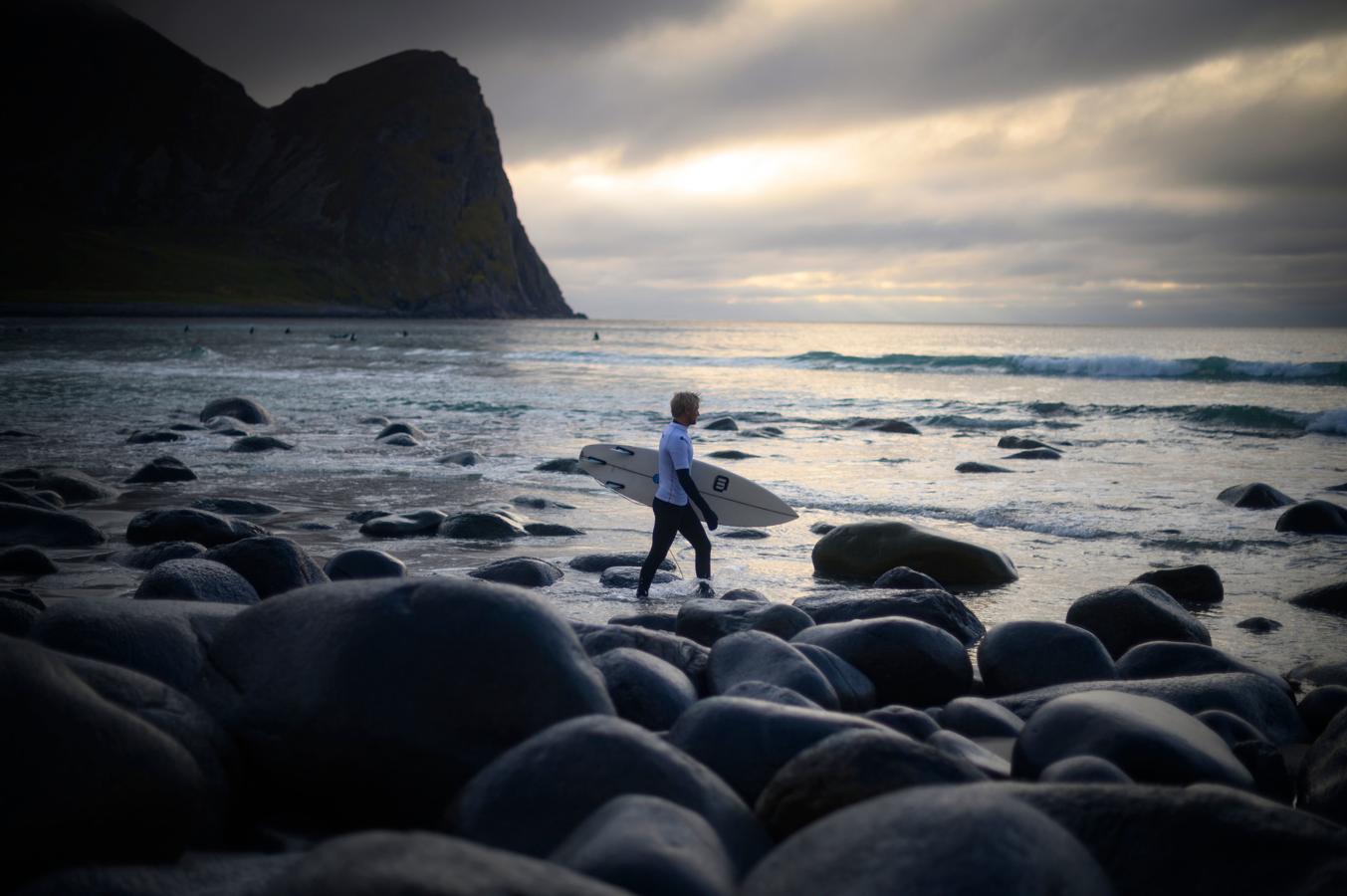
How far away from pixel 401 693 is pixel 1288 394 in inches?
1285

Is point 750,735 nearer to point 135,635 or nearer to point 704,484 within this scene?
point 135,635

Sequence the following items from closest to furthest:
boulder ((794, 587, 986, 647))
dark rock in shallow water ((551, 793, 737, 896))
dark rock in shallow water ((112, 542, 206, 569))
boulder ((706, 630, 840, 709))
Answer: dark rock in shallow water ((551, 793, 737, 896)) → boulder ((706, 630, 840, 709)) → boulder ((794, 587, 986, 647)) → dark rock in shallow water ((112, 542, 206, 569))

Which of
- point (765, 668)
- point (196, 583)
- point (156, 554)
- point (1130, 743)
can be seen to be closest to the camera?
point (1130, 743)

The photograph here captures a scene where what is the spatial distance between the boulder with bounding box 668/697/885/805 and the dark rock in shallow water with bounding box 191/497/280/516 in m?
7.81

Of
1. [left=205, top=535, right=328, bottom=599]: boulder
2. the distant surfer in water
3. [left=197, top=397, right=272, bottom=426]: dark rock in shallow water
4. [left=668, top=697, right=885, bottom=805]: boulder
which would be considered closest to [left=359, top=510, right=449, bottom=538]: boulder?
the distant surfer in water

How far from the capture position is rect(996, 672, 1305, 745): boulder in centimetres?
463

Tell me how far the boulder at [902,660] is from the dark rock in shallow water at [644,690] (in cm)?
136

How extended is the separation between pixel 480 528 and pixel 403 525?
29.8 inches

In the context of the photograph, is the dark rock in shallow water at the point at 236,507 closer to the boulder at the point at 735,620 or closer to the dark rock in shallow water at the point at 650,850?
the boulder at the point at 735,620

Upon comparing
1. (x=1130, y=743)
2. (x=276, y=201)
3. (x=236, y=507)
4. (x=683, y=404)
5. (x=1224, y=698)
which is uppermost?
(x=276, y=201)

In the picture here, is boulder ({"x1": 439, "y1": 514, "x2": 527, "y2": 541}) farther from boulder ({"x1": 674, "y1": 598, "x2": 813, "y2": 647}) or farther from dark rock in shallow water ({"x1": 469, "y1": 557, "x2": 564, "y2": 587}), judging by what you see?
boulder ({"x1": 674, "y1": 598, "x2": 813, "y2": 647})

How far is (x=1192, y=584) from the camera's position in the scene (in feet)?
24.4

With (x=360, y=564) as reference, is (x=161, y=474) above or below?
below

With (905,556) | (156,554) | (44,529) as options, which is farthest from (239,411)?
(905,556)
